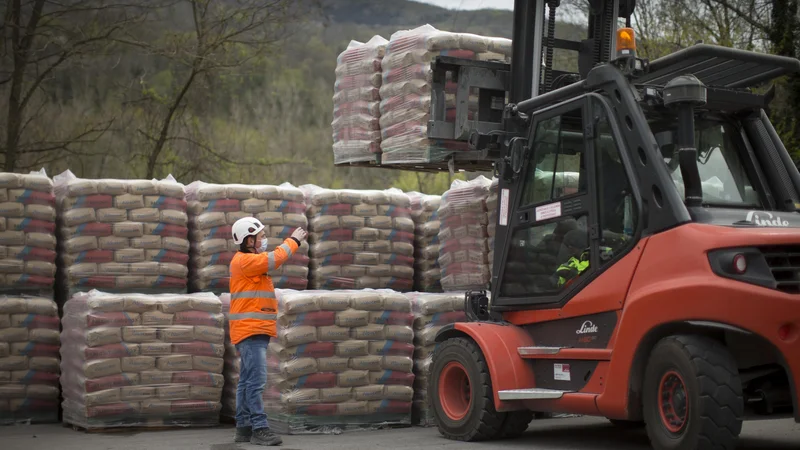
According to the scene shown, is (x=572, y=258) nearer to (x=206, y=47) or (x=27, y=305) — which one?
(x=27, y=305)

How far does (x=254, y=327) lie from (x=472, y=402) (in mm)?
1610

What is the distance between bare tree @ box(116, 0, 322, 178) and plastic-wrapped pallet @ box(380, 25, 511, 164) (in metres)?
7.87

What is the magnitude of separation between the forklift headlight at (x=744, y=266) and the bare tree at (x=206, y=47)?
11418 mm

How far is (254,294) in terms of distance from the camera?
733cm

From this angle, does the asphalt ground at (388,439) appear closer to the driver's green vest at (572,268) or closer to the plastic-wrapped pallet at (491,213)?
the driver's green vest at (572,268)

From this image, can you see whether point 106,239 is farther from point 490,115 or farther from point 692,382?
point 692,382

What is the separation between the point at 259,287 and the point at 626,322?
2764 mm

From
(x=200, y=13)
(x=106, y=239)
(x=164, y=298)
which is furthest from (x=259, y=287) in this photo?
(x=200, y=13)

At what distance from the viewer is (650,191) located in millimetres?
5773

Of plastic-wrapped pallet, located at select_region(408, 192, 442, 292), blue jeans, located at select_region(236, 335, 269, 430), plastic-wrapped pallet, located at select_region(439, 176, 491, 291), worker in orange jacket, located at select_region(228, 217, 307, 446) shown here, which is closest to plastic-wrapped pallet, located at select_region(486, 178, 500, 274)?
plastic-wrapped pallet, located at select_region(439, 176, 491, 291)

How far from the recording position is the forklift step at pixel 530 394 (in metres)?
6.38

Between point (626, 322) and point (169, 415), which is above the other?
point (626, 322)

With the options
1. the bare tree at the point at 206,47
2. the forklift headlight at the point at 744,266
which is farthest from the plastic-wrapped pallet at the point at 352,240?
the bare tree at the point at 206,47

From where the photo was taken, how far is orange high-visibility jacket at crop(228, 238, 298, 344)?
7.26 m
